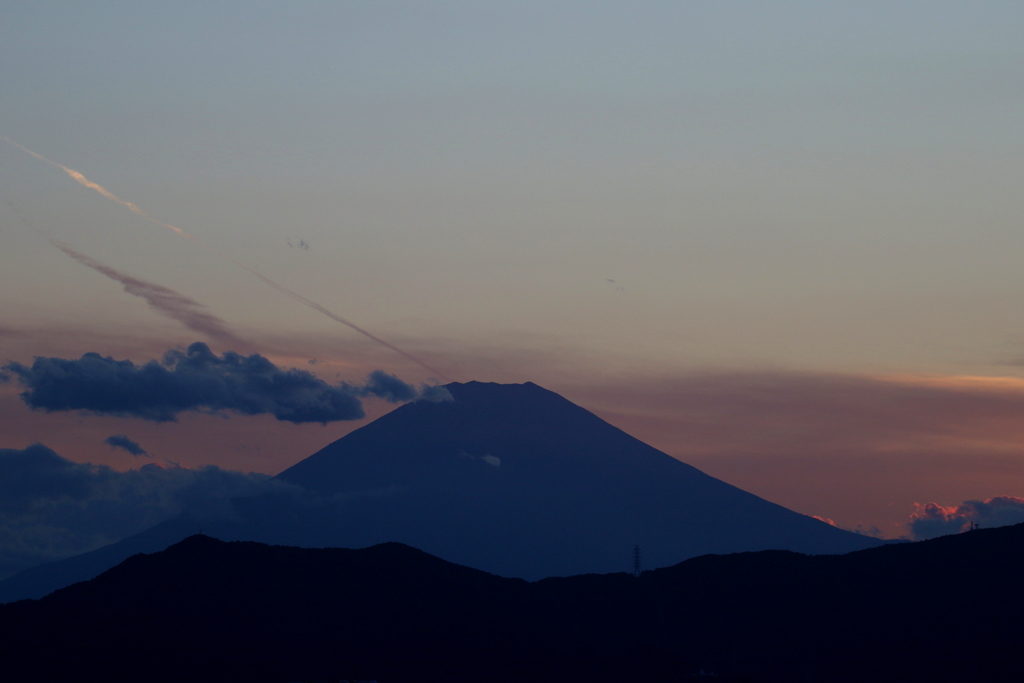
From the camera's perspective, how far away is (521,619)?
290ft

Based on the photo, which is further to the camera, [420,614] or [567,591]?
[567,591]

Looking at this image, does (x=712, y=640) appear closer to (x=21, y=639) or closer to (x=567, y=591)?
(x=567, y=591)

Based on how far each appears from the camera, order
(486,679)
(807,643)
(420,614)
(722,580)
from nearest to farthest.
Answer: (486,679), (807,643), (420,614), (722,580)

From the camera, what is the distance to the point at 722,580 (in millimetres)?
96188

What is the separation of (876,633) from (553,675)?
2590 centimetres

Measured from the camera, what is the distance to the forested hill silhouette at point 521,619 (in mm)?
77625

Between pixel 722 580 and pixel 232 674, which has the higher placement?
pixel 722 580

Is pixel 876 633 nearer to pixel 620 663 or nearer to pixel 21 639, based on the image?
pixel 620 663

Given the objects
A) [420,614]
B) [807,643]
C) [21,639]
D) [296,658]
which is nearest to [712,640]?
[807,643]

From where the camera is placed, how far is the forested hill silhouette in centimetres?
7762

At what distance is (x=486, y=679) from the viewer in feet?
253

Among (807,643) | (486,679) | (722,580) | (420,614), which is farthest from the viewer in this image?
(722,580)

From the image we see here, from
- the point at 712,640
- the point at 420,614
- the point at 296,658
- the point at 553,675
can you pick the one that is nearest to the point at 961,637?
the point at 712,640

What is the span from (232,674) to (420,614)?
661 inches
